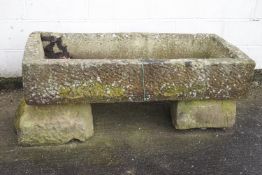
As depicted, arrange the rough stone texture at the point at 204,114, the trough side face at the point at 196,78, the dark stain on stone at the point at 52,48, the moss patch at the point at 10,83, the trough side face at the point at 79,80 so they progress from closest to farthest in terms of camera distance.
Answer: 1. the trough side face at the point at 79,80
2. the trough side face at the point at 196,78
3. the rough stone texture at the point at 204,114
4. the dark stain on stone at the point at 52,48
5. the moss patch at the point at 10,83

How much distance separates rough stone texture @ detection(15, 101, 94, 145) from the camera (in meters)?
2.52

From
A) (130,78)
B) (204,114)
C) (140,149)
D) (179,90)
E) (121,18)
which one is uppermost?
(121,18)

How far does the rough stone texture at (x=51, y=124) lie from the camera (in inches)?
99.2

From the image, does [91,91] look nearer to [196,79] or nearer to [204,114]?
[196,79]

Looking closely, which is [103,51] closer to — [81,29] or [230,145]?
[81,29]

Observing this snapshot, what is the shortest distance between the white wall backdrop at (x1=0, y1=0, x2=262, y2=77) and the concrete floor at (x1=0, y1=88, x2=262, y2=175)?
66 centimetres

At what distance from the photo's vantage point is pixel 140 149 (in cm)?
260

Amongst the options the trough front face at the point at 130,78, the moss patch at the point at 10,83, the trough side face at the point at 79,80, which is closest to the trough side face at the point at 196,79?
the trough front face at the point at 130,78

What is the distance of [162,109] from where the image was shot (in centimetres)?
316

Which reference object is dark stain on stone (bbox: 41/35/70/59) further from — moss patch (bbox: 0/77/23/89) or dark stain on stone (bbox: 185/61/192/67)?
dark stain on stone (bbox: 185/61/192/67)

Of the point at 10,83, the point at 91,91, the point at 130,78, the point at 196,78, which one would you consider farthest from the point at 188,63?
the point at 10,83

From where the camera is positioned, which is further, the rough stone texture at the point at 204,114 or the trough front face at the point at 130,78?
the rough stone texture at the point at 204,114

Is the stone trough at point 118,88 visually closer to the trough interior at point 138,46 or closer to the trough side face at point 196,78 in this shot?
the trough side face at point 196,78

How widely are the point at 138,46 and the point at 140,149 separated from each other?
0.93m
